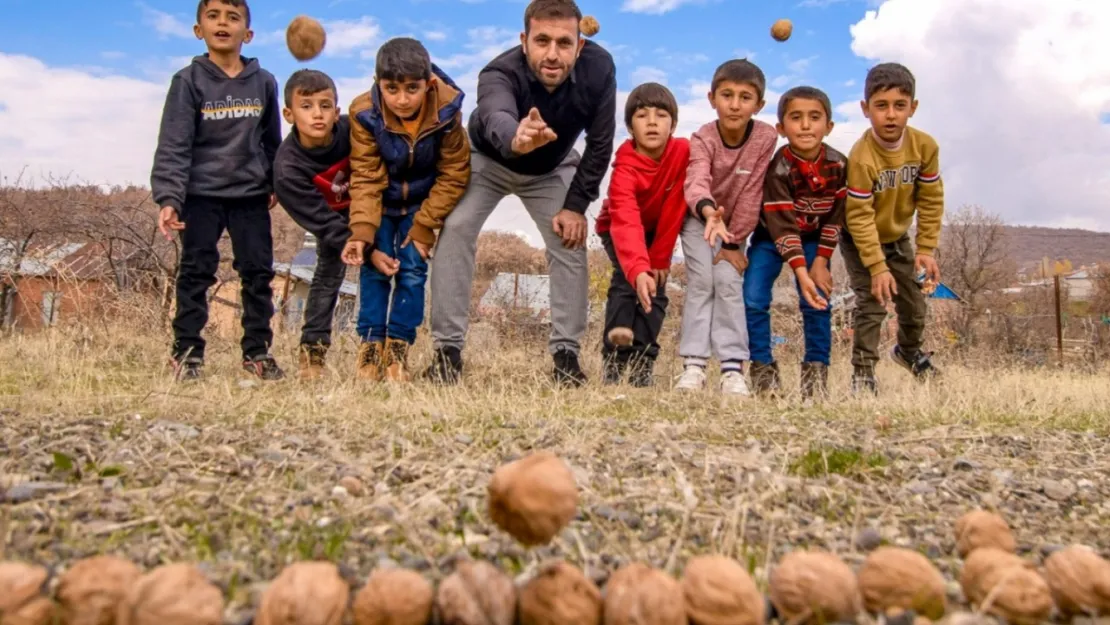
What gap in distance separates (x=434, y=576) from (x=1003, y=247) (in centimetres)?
2105

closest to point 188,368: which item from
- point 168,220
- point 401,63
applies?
point 168,220

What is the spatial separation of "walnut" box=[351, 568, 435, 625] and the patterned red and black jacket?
3.51 meters

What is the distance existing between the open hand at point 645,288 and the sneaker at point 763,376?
0.73m

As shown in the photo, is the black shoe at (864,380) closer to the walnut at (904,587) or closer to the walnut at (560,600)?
the walnut at (904,587)

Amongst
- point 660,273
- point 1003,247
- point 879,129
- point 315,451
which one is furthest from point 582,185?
point 1003,247

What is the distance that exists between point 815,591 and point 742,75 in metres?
3.66

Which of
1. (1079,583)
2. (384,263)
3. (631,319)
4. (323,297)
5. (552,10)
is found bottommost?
(1079,583)

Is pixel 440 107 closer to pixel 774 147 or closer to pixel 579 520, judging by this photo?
pixel 774 147

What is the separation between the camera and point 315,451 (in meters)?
2.40

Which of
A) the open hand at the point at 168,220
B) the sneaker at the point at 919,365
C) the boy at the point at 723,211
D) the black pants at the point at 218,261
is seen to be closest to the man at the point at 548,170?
the boy at the point at 723,211

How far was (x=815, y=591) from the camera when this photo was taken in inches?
48.1

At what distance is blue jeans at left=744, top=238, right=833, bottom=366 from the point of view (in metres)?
4.54

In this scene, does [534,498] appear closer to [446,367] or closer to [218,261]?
[446,367]

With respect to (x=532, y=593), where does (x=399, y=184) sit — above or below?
above
